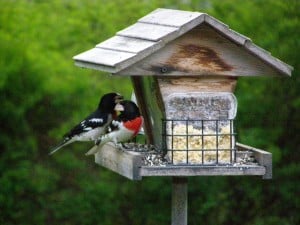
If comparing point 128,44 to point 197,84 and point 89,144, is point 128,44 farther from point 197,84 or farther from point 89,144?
point 89,144

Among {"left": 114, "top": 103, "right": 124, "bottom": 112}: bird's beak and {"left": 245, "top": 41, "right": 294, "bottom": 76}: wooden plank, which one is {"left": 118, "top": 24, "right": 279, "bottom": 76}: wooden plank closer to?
{"left": 245, "top": 41, "right": 294, "bottom": 76}: wooden plank

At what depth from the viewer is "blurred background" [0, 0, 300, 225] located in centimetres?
945

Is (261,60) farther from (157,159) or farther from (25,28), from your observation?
(25,28)

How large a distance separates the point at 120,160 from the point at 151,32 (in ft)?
2.49

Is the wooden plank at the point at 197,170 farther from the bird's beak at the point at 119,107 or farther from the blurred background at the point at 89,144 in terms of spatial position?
the blurred background at the point at 89,144

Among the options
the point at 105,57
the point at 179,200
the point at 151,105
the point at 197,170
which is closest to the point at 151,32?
the point at 105,57

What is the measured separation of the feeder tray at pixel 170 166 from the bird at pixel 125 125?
3.2 inches

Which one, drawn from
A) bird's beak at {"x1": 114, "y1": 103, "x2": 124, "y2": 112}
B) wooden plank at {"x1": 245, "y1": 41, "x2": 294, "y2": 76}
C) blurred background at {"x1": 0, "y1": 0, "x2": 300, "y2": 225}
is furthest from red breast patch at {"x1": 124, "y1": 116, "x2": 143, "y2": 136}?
blurred background at {"x1": 0, "y1": 0, "x2": 300, "y2": 225}

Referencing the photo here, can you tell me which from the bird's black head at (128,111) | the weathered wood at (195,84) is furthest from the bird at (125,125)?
the weathered wood at (195,84)

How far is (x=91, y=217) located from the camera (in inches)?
380

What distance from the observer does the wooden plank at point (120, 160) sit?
620 centimetres

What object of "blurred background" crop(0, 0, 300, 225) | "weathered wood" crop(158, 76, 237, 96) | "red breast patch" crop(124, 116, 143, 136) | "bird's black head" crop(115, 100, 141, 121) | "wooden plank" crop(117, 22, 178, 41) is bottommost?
"blurred background" crop(0, 0, 300, 225)

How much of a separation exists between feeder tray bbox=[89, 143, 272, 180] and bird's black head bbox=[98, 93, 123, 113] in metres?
0.22

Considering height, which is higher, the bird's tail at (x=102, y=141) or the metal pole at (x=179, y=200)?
the bird's tail at (x=102, y=141)
